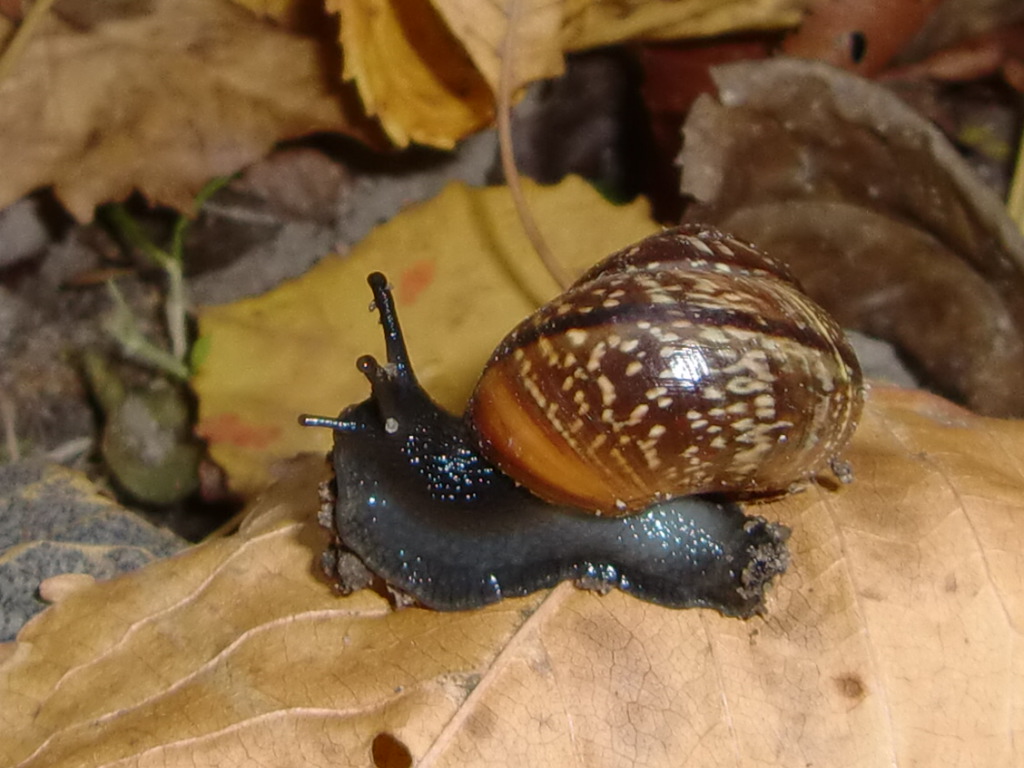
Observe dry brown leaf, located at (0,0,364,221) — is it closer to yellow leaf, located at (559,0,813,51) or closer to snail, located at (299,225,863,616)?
yellow leaf, located at (559,0,813,51)

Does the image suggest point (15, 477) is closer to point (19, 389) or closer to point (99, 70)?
point (19, 389)

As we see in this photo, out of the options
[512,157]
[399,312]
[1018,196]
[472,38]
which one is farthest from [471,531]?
[1018,196]

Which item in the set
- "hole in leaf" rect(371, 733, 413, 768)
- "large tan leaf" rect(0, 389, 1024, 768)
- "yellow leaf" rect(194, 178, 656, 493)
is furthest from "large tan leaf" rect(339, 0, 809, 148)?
"hole in leaf" rect(371, 733, 413, 768)

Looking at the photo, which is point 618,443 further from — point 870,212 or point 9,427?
point 9,427

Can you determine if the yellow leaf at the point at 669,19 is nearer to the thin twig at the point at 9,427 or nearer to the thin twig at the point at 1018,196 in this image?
the thin twig at the point at 1018,196

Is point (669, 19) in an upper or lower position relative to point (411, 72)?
upper

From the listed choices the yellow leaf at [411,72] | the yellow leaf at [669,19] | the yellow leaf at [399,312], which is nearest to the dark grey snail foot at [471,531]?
the yellow leaf at [399,312]
